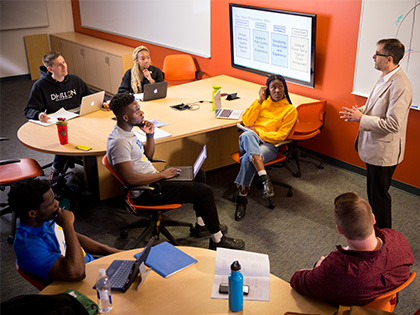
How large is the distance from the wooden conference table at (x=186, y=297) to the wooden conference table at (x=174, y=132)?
188 centimetres

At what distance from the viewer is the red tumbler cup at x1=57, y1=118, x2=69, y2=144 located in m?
Answer: 4.15

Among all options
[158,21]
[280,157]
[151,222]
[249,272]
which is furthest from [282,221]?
[158,21]

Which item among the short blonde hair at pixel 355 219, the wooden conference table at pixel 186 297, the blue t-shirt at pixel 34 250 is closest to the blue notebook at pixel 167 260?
the wooden conference table at pixel 186 297

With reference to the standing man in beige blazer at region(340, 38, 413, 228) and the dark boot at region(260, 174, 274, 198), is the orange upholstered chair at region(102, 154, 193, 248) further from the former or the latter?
the standing man in beige blazer at region(340, 38, 413, 228)

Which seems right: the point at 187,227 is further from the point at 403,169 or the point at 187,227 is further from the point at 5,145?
the point at 5,145

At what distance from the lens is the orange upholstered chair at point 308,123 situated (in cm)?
504

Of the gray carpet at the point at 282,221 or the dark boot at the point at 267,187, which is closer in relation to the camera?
the gray carpet at the point at 282,221

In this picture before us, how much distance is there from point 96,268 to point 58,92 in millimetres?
2918

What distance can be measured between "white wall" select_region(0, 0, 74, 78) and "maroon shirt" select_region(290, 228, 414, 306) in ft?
28.2

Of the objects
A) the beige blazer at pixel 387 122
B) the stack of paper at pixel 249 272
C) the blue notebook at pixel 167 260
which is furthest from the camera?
the beige blazer at pixel 387 122

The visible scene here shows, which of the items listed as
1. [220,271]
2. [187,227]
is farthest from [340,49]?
[220,271]

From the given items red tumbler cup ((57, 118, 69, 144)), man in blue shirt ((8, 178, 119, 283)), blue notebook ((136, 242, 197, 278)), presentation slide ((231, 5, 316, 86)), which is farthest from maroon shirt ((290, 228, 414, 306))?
presentation slide ((231, 5, 316, 86))

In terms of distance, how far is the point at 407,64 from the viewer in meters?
4.49

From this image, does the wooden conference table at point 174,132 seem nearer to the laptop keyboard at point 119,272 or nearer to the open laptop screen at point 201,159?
the open laptop screen at point 201,159
